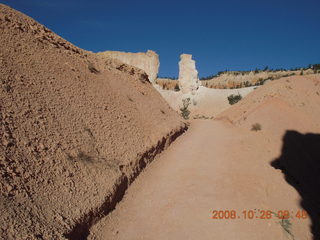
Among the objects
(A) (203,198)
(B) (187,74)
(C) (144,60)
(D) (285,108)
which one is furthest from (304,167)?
Result: (B) (187,74)

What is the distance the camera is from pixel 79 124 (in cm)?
789

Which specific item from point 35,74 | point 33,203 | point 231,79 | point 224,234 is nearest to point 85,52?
point 35,74

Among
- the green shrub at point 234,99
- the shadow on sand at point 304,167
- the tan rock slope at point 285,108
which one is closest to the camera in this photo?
the shadow on sand at point 304,167

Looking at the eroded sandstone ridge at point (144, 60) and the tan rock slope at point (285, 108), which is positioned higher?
the eroded sandstone ridge at point (144, 60)

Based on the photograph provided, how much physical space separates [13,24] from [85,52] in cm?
331

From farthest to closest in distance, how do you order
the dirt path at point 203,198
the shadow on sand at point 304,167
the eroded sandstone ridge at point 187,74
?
the eroded sandstone ridge at point 187,74 < the shadow on sand at point 304,167 < the dirt path at point 203,198

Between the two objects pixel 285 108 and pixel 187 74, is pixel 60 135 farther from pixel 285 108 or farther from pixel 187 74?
pixel 187 74

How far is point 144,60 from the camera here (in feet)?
128

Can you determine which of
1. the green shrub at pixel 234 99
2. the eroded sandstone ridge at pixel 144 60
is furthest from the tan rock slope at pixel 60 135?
the green shrub at pixel 234 99

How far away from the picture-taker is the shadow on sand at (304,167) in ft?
28.0

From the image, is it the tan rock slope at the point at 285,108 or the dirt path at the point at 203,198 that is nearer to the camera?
the dirt path at the point at 203,198

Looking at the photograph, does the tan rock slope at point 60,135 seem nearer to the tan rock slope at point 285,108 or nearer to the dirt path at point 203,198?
the dirt path at point 203,198

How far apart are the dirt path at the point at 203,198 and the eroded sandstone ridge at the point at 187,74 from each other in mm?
33305

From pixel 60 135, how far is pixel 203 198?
4.30 meters
